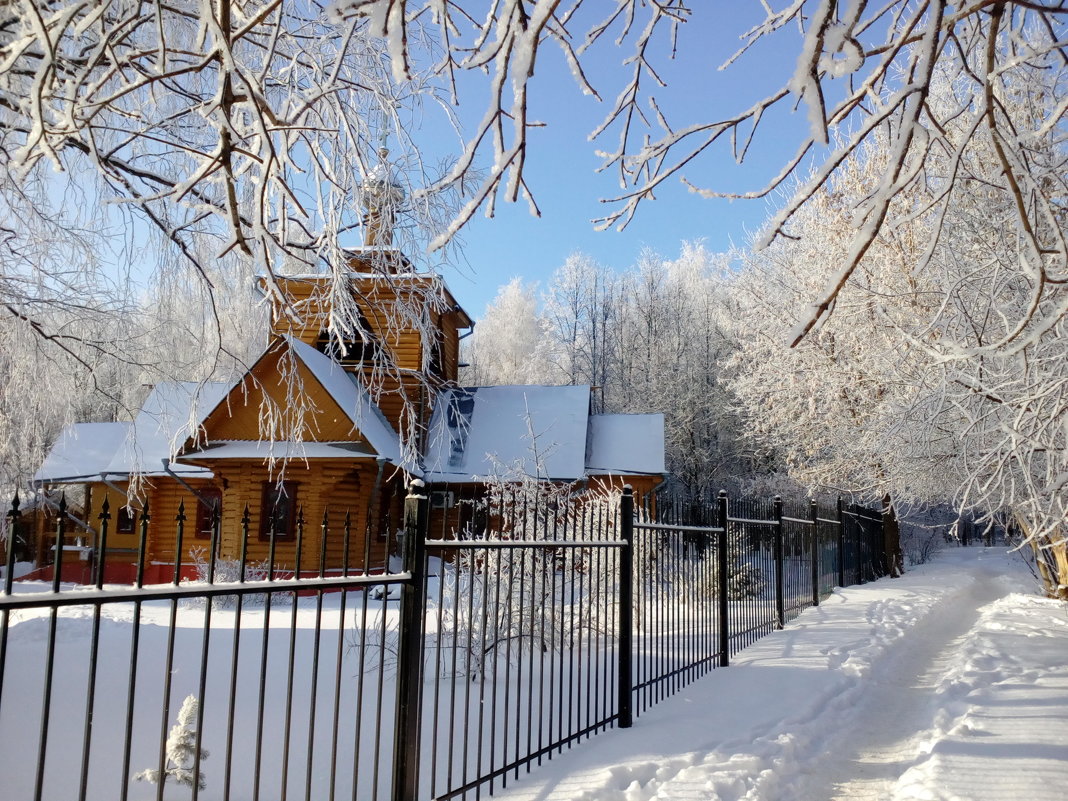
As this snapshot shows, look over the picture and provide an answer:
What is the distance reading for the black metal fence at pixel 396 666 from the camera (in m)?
3.47

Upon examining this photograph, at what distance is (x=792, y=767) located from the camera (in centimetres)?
535

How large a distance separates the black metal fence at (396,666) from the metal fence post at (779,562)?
0.11 feet

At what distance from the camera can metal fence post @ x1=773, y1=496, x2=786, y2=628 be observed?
36.4 feet

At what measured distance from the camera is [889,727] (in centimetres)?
660

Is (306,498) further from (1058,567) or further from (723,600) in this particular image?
(1058,567)

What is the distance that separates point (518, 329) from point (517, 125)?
159ft

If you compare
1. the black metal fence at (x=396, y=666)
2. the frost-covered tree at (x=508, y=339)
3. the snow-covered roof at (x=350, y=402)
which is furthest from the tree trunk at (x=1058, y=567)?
the frost-covered tree at (x=508, y=339)

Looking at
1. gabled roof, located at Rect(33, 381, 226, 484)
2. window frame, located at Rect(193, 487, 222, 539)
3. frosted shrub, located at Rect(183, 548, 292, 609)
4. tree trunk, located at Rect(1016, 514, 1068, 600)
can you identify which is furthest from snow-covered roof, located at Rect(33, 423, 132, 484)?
tree trunk, located at Rect(1016, 514, 1068, 600)

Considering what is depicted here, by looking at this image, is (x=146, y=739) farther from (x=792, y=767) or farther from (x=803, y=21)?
(x=803, y=21)

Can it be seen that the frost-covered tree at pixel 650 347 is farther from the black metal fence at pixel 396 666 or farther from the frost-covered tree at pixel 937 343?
the black metal fence at pixel 396 666

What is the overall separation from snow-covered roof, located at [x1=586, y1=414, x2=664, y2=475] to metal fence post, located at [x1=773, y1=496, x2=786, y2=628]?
420 inches

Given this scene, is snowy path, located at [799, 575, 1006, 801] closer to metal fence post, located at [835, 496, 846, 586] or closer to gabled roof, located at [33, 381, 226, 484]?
metal fence post, located at [835, 496, 846, 586]

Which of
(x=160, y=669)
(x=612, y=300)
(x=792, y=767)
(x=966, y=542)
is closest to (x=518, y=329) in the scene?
(x=612, y=300)

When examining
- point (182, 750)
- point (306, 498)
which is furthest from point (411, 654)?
point (306, 498)
